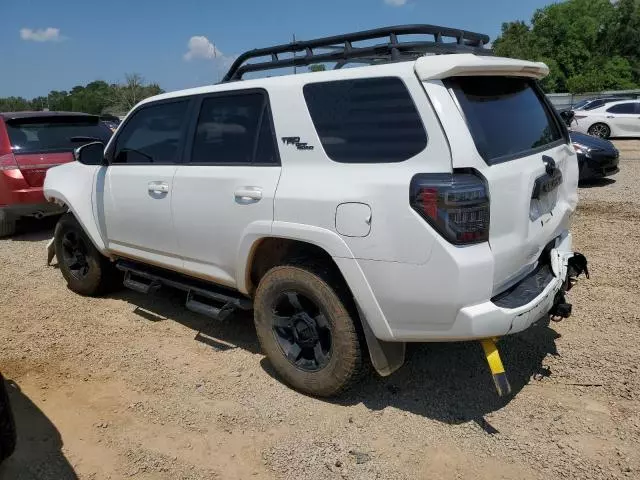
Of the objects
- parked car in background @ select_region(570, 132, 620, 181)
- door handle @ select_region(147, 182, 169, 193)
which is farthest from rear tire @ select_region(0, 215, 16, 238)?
parked car in background @ select_region(570, 132, 620, 181)

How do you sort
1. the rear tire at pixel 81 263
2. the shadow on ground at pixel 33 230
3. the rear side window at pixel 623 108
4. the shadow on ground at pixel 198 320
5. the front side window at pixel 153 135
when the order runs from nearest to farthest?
the front side window at pixel 153 135, the shadow on ground at pixel 198 320, the rear tire at pixel 81 263, the shadow on ground at pixel 33 230, the rear side window at pixel 623 108

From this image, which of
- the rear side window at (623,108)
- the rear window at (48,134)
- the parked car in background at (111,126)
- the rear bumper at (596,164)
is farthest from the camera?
the rear side window at (623,108)

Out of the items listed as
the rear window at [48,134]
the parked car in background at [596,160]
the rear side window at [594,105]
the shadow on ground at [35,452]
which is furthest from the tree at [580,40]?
the shadow on ground at [35,452]

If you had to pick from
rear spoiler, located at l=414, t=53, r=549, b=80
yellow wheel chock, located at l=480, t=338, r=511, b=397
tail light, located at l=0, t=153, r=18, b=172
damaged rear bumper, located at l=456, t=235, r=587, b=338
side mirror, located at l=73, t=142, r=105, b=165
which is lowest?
yellow wheel chock, located at l=480, t=338, r=511, b=397

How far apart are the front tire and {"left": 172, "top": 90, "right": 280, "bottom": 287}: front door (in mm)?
370

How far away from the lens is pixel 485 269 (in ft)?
8.32

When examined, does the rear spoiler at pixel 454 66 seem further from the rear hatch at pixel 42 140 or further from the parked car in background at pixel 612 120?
the parked car in background at pixel 612 120

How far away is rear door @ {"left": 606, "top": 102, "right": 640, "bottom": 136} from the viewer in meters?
17.1

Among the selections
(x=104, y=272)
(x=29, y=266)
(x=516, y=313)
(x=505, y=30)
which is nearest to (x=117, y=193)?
(x=104, y=272)

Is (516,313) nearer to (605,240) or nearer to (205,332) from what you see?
(205,332)

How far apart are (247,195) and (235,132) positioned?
53 centimetres

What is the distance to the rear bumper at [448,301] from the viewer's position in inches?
99.2

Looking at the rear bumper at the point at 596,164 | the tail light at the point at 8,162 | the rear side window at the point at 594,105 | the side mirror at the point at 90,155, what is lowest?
the rear bumper at the point at 596,164

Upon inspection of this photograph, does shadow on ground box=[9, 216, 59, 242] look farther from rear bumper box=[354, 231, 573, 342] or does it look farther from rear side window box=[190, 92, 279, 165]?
rear bumper box=[354, 231, 573, 342]
